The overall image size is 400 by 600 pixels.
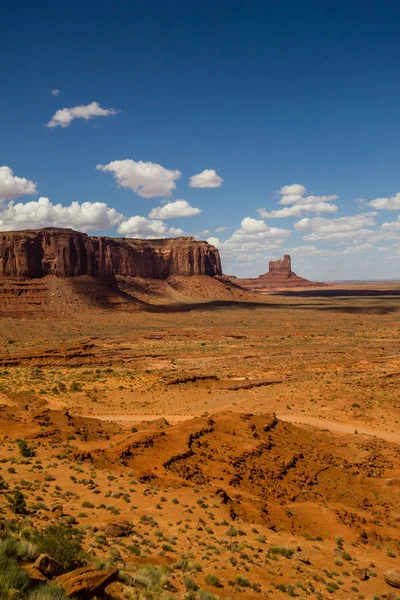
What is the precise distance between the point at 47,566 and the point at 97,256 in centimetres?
13267

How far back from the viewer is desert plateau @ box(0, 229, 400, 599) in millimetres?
9930

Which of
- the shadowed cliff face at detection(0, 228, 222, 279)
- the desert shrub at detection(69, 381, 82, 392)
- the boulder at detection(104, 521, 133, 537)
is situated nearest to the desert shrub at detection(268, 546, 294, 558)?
the boulder at detection(104, 521, 133, 537)

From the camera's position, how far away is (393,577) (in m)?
11.2

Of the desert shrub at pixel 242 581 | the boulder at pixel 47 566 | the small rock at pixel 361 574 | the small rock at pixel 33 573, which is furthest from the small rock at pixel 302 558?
the small rock at pixel 33 573

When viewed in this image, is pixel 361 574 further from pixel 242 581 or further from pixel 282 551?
pixel 242 581

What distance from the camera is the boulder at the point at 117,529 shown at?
1125 cm

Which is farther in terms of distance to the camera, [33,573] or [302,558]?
[302,558]

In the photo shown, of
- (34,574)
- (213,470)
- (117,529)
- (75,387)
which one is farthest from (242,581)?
(75,387)

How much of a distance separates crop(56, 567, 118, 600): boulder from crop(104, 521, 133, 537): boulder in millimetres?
3408

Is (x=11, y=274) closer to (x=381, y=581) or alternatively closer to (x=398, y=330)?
(x=398, y=330)

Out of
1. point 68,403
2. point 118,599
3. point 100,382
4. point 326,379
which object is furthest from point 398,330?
point 118,599

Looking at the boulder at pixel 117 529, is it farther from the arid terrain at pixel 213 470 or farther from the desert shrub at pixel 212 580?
the desert shrub at pixel 212 580

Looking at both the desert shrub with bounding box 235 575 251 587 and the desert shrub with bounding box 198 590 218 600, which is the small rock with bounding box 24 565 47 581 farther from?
the desert shrub with bounding box 235 575 251 587

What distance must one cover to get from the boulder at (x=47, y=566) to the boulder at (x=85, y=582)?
0.26 metres
